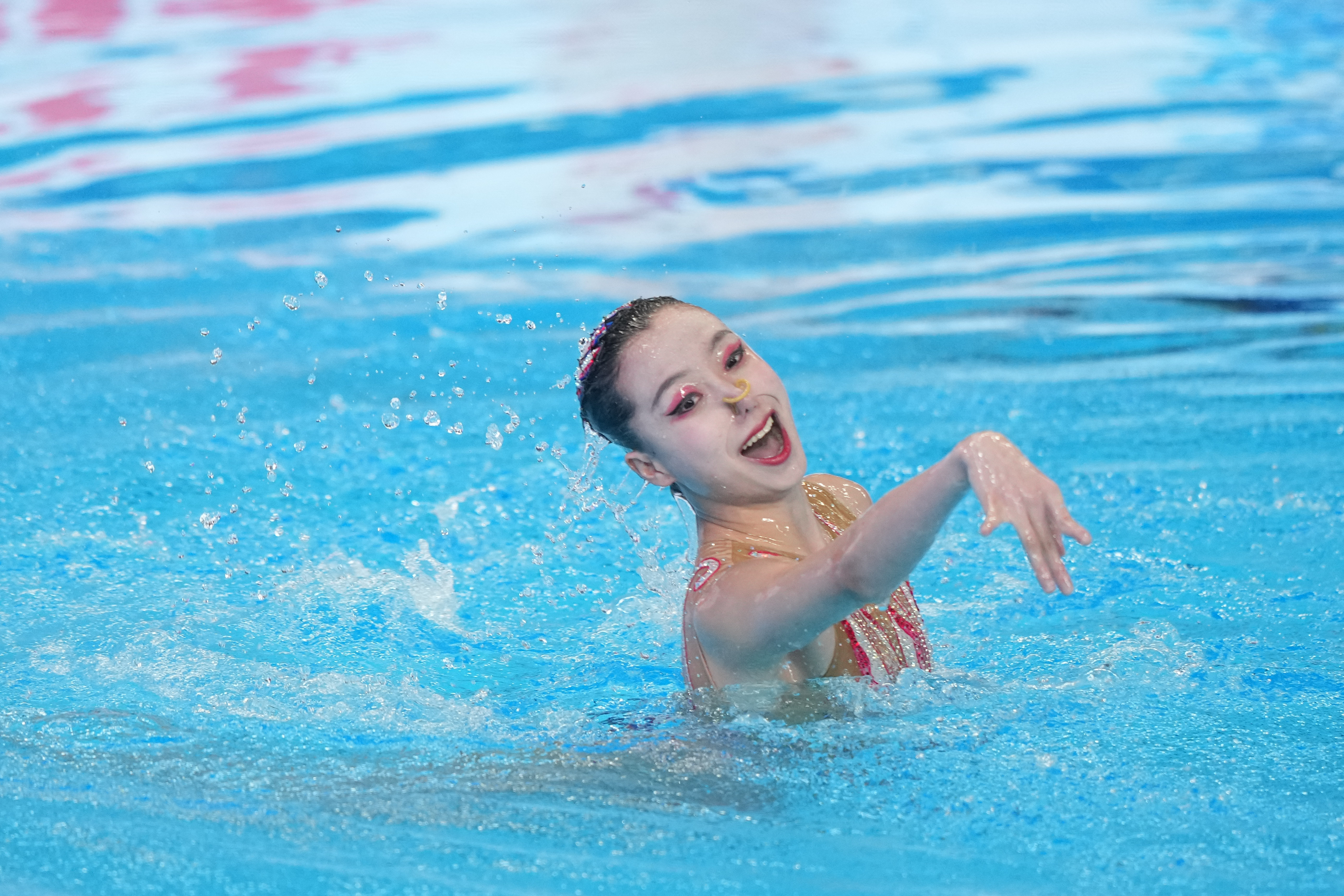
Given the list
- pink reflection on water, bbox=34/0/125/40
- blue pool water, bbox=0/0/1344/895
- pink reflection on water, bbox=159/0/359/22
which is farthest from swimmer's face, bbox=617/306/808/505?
pink reflection on water, bbox=34/0/125/40

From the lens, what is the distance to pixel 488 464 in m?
5.30

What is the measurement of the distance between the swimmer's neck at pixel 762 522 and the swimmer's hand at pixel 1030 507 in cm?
78

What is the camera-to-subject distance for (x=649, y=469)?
3047 millimetres

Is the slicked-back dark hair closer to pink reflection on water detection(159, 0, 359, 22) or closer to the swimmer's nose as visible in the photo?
the swimmer's nose

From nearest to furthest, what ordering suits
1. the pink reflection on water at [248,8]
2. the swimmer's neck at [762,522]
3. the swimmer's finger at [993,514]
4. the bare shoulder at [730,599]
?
1. the swimmer's finger at [993,514]
2. the bare shoulder at [730,599]
3. the swimmer's neck at [762,522]
4. the pink reflection on water at [248,8]

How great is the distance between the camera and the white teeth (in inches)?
114

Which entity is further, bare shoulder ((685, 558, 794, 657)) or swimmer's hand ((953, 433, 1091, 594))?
bare shoulder ((685, 558, 794, 657))

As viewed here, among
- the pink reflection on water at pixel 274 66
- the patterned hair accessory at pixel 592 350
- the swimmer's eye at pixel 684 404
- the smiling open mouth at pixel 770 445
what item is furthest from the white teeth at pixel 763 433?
the pink reflection on water at pixel 274 66

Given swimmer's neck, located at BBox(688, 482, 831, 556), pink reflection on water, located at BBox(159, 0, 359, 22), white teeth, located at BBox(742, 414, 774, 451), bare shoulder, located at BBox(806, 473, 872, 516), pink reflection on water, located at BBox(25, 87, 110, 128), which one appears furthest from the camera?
pink reflection on water, located at BBox(159, 0, 359, 22)

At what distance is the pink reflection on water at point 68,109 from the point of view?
30.0 feet

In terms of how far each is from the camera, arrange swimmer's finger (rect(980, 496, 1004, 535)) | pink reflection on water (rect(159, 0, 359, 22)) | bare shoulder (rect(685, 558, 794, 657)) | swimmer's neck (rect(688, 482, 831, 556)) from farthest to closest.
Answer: pink reflection on water (rect(159, 0, 359, 22))
swimmer's neck (rect(688, 482, 831, 556))
bare shoulder (rect(685, 558, 794, 657))
swimmer's finger (rect(980, 496, 1004, 535))

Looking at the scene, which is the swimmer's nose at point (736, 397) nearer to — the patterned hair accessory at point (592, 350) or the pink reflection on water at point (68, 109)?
the patterned hair accessory at point (592, 350)

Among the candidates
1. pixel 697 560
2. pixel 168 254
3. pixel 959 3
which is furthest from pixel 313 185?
pixel 697 560

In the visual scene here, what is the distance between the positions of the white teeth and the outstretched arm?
0.24 metres
